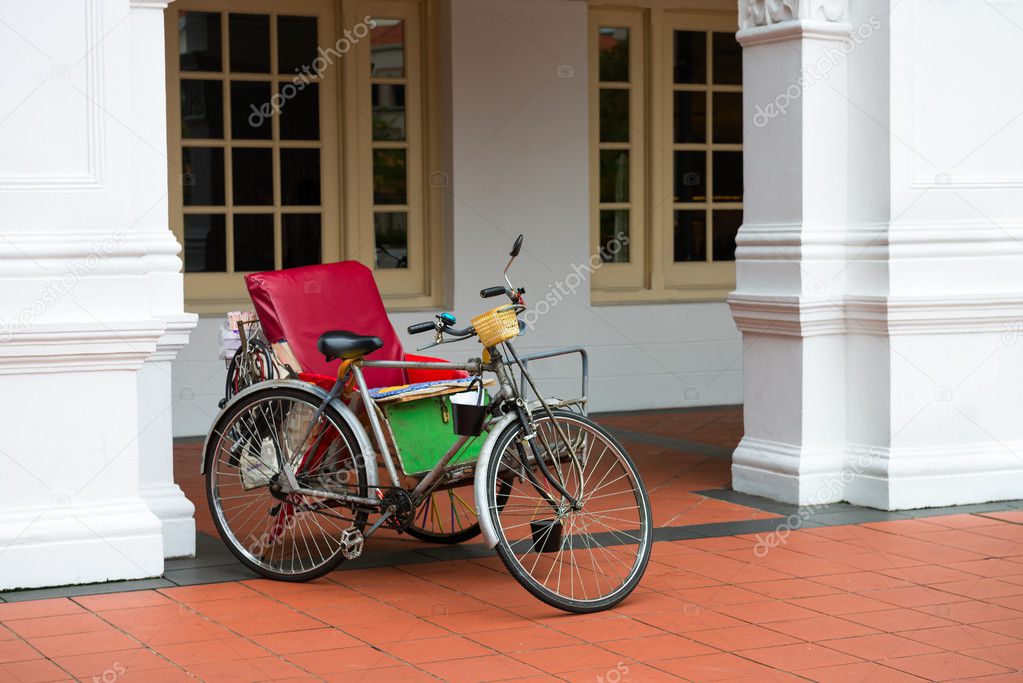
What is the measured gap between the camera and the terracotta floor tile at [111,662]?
432cm

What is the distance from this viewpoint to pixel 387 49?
10.0m

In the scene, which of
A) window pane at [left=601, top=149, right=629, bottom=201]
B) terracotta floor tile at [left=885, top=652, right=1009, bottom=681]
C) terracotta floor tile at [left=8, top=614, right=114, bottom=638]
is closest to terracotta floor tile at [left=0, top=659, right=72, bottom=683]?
terracotta floor tile at [left=8, top=614, right=114, bottom=638]

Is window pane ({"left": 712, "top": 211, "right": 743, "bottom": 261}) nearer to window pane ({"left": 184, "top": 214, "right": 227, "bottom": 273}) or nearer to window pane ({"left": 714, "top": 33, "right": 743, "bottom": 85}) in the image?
window pane ({"left": 714, "top": 33, "right": 743, "bottom": 85})

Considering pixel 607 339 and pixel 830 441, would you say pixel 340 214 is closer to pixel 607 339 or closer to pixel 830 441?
pixel 607 339

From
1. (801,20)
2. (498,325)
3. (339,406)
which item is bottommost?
(339,406)

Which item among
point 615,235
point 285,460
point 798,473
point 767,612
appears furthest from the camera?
point 615,235

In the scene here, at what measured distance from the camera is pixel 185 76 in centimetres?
947

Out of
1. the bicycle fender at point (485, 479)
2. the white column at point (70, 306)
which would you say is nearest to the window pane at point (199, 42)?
the white column at point (70, 306)

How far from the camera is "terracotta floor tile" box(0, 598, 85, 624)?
16.3ft

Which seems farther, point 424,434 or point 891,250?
point 891,250

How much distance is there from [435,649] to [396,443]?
1004 mm

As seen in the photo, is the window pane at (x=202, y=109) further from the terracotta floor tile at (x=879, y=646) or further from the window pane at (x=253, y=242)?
the terracotta floor tile at (x=879, y=646)

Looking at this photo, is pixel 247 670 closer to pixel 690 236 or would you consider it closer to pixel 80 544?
pixel 80 544

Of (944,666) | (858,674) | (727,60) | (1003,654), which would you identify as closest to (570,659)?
(858,674)
